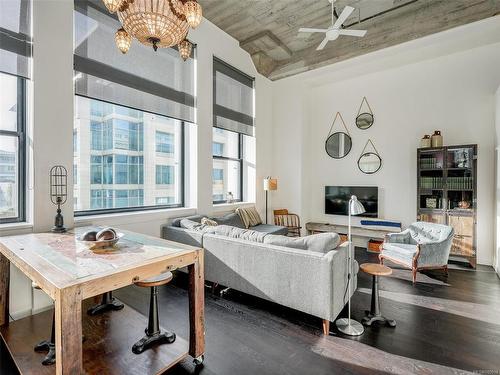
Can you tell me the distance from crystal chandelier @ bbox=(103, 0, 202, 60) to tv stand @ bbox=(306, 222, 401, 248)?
3.91 m

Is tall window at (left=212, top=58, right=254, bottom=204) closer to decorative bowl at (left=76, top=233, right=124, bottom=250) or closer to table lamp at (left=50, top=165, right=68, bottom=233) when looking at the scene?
table lamp at (left=50, top=165, right=68, bottom=233)

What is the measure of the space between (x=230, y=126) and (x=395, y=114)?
322cm

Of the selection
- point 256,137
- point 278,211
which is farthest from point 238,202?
point 256,137

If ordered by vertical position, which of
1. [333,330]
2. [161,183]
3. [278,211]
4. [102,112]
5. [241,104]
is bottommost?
[333,330]

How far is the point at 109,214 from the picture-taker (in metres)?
3.40

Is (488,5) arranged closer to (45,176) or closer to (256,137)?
(256,137)

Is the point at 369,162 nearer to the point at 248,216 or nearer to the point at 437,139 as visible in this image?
the point at 437,139

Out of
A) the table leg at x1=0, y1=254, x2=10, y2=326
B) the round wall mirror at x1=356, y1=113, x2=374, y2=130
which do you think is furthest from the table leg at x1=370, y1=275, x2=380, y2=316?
the round wall mirror at x1=356, y1=113, x2=374, y2=130

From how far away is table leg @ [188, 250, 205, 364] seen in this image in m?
1.92

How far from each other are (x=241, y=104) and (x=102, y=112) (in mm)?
2681

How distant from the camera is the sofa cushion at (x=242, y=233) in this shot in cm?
Result: 279

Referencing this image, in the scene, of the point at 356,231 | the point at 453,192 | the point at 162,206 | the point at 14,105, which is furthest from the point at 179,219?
the point at 453,192

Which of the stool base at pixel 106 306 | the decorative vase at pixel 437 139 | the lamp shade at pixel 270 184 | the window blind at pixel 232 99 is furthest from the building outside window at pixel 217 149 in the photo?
the decorative vase at pixel 437 139

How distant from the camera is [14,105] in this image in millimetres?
2678
